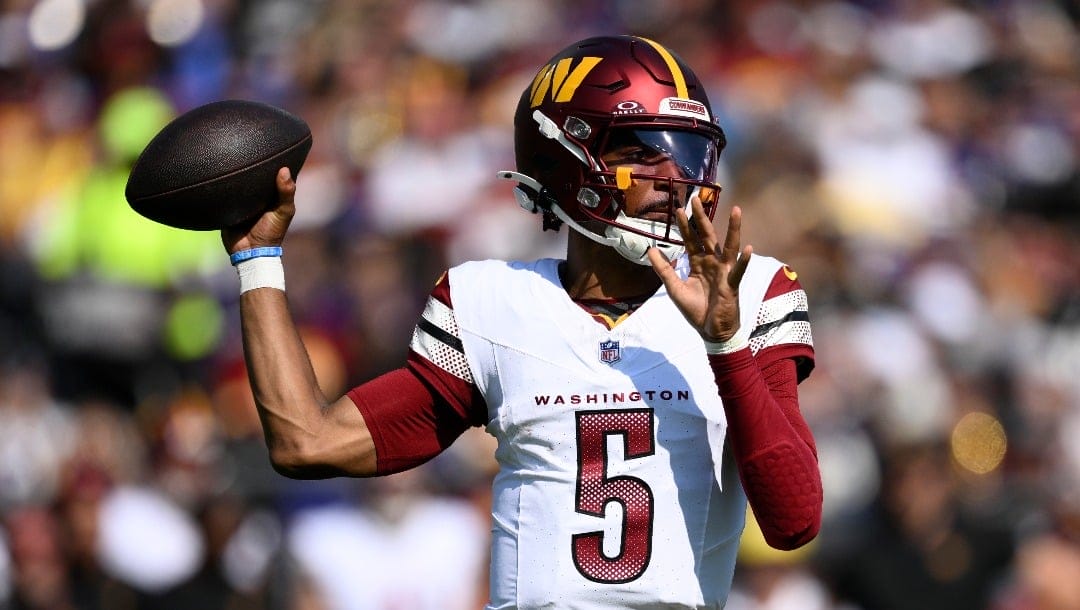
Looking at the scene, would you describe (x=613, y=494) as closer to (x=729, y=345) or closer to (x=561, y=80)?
(x=729, y=345)

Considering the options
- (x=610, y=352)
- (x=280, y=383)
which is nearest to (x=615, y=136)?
(x=610, y=352)

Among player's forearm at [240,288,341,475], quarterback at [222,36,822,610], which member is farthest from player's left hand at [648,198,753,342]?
player's forearm at [240,288,341,475]

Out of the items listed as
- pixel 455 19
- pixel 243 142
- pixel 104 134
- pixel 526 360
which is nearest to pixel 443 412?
pixel 526 360

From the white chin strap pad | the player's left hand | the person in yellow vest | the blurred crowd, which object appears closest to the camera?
the player's left hand

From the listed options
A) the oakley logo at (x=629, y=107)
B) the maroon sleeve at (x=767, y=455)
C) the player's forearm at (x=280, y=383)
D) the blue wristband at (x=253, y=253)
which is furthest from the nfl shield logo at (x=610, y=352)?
the blue wristband at (x=253, y=253)

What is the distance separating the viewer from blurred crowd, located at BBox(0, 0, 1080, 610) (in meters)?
6.07

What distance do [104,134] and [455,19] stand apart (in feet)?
7.69

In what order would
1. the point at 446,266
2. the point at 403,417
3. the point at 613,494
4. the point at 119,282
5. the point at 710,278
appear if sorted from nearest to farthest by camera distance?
the point at 710,278
the point at 613,494
the point at 403,417
the point at 446,266
the point at 119,282

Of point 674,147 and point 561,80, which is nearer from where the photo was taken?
point 674,147

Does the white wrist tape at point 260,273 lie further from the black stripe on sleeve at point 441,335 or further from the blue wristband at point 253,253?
the black stripe on sleeve at point 441,335

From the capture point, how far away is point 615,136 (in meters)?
3.08

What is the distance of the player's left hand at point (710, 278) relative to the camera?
2703mm

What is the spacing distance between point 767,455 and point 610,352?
38 centimetres

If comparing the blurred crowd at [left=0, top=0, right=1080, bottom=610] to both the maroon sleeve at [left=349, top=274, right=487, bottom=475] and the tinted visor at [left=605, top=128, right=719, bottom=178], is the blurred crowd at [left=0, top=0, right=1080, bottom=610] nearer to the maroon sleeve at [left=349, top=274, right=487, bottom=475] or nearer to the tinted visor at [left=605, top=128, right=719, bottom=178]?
the maroon sleeve at [left=349, top=274, right=487, bottom=475]
